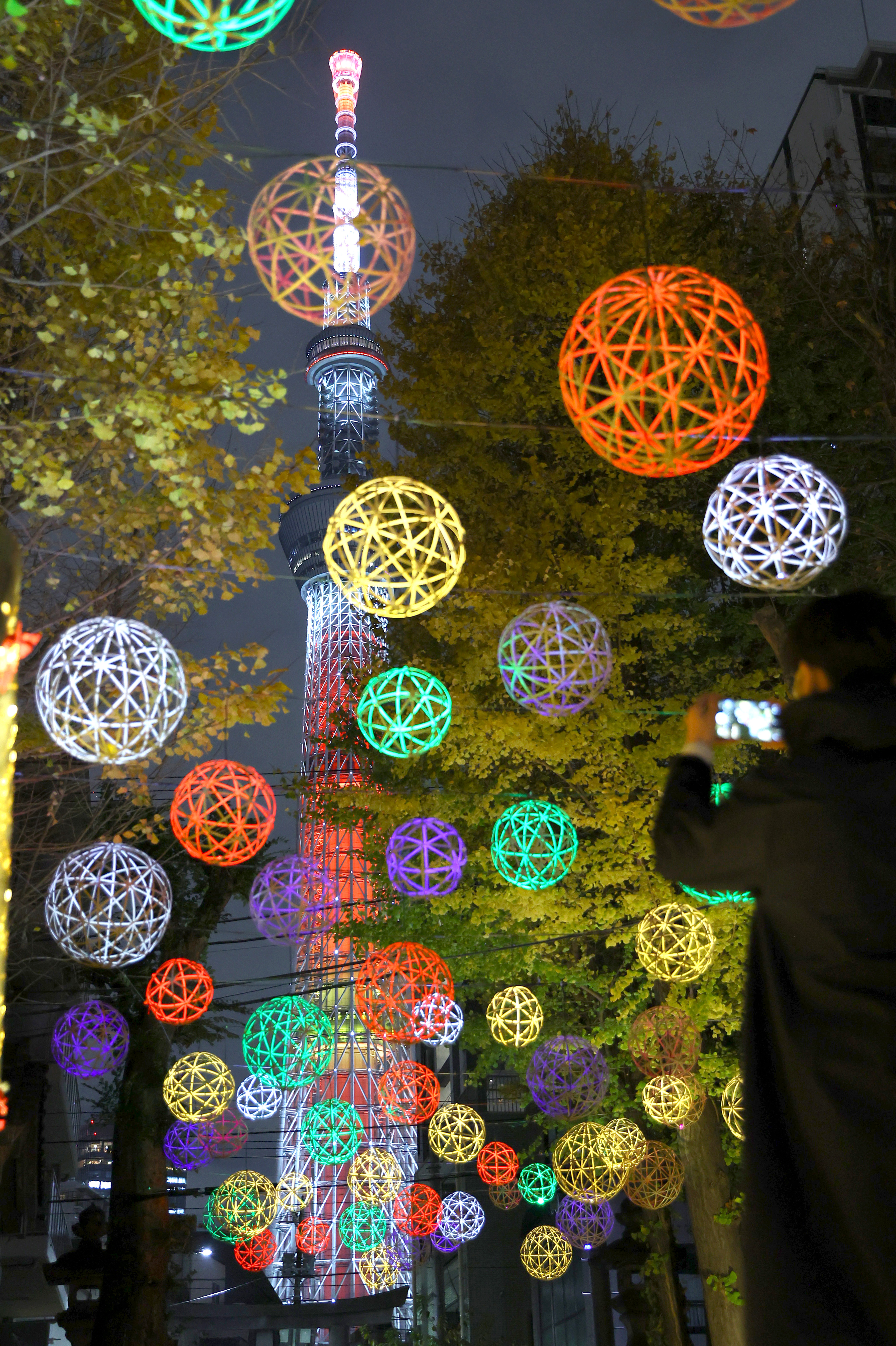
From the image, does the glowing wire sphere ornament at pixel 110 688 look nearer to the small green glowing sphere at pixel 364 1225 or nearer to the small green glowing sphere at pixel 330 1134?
the small green glowing sphere at pixel 330 1134

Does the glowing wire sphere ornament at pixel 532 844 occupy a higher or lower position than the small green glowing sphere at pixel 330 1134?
higher

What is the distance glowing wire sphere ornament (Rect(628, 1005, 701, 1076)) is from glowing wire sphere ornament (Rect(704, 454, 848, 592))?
5696 millimetres

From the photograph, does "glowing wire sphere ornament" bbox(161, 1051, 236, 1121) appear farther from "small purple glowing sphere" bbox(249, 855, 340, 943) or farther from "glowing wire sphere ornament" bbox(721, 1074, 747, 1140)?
"glowing wire sphere ornament" bbox(721, 1074, 747, 1140)

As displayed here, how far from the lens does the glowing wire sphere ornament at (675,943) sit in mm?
11180

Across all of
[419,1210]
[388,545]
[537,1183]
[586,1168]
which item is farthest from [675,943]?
[419,1210]

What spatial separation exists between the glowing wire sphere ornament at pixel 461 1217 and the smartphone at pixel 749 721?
22330 millimetres

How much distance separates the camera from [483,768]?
44.7ft

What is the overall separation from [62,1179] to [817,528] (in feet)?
102

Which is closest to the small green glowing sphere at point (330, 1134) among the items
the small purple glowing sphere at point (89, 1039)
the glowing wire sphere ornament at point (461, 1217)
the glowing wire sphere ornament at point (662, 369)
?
the glowing wire sphere ornament at point (461, 1217)

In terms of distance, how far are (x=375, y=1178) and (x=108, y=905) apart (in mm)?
10580

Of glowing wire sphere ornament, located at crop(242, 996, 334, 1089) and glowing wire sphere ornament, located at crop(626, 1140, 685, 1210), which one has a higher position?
glowing wire sphere ornament, located at crop(242, 996, 334, 1089)

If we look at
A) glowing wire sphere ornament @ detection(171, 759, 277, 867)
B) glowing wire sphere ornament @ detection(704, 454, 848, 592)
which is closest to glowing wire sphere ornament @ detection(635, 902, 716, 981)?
glowing wire sphere ornament @ detection(171, 759, 277, 867)

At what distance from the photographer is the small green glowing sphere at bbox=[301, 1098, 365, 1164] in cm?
1864

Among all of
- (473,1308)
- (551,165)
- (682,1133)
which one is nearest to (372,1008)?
(682,1133)
